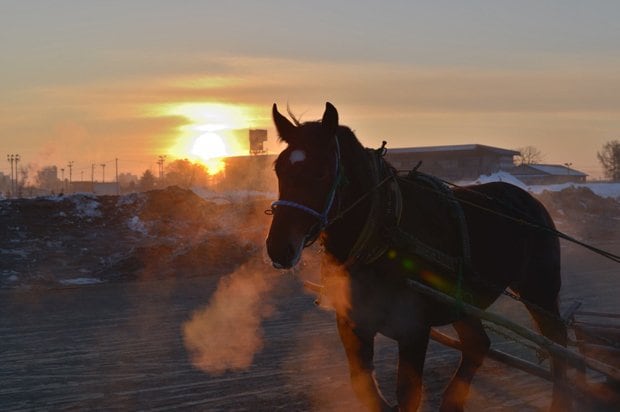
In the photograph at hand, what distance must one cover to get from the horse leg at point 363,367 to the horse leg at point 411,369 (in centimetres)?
18

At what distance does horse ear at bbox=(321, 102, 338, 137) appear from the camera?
4.01 m

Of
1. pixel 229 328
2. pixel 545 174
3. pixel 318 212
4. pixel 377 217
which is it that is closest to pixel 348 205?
pixel 377 217

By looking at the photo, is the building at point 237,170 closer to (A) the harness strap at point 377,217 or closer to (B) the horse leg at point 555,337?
(B) the horse leg at point 555,337

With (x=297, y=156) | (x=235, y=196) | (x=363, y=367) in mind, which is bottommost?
(x=235, y=196)

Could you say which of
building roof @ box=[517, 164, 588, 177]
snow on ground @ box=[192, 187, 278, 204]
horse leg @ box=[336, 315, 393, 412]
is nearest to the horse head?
horse leg @ box=[336, 315, 393, 412]

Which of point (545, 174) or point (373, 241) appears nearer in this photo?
point (373, 241)

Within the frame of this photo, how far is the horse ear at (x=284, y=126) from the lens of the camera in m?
4.21

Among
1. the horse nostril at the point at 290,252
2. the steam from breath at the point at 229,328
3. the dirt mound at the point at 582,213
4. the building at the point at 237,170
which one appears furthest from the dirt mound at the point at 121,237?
the building at the point at 237,170

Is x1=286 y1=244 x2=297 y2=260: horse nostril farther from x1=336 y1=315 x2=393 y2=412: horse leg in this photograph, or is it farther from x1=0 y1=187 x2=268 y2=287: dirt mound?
x1=0 y1=187 x2=268 y2=287: dirt mound

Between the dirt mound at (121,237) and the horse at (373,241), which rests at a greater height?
the horse at (373,241)

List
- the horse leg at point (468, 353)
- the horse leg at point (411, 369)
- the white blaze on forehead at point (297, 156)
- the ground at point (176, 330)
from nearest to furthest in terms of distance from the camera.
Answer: the white blaze on forehead at point (297, 156) → the horse leg at point (411, 369) → the horse leg at point (468, 353) → the ground at point (176, 330)

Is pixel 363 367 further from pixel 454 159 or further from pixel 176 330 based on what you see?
pixel 454 159

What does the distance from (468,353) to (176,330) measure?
6.22 metres

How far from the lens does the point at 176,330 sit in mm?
11055
